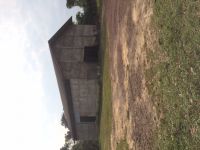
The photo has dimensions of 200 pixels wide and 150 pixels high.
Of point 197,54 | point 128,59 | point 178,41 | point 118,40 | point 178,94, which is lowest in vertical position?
→ point 178,94

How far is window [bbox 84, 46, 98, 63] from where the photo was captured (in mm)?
17109

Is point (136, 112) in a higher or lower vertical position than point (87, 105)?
lower

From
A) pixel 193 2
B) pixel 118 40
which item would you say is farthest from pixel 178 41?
pixel 118 40

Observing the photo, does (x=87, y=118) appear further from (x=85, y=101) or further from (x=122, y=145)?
(x=122, y=145)

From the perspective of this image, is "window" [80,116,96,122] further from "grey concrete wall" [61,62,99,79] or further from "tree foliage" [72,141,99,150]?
"tree foliage" [72,141,99,150]

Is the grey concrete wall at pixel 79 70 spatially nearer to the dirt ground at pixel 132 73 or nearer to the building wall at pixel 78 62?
the building wall at pixel 78 62

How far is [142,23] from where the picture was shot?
7676mm

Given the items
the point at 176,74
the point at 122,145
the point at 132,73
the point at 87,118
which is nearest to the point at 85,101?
the point at 87,118

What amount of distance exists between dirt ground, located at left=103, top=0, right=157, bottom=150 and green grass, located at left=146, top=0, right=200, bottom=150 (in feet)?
1.57

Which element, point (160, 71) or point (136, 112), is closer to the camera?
point (160, 71)

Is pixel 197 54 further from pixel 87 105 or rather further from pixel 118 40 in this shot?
pixel 87 105

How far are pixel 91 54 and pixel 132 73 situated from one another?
9.03 m

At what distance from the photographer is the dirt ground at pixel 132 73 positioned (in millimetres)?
7207

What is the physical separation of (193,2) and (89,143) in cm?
2503
